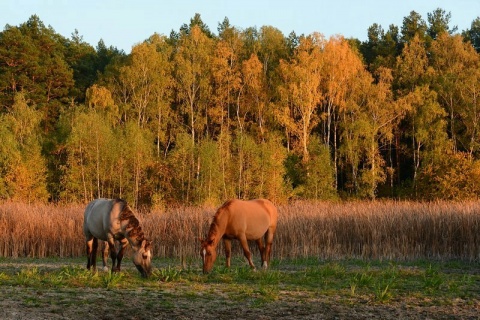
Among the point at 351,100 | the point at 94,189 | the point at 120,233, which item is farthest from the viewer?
the point at 351,100

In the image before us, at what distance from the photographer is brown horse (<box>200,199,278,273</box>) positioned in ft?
49.3

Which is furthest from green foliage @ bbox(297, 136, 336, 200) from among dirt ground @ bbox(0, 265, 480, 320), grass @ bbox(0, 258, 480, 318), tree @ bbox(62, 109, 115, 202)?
dirt ground @ bbox(0, 265, 480, 320)

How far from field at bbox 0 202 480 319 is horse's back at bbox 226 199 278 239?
1185 mm

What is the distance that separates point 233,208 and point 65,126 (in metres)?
40.4

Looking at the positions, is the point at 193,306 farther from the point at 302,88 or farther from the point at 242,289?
the point at 302,88

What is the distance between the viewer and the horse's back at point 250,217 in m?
15.5

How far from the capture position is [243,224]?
1552cm

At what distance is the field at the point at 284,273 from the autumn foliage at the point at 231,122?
26.5 m

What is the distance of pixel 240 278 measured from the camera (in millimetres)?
13016

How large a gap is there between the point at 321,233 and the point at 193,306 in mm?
12189

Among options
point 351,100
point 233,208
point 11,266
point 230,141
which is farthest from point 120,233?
point 351,100

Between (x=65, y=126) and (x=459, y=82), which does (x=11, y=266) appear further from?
(x=459, y=82)

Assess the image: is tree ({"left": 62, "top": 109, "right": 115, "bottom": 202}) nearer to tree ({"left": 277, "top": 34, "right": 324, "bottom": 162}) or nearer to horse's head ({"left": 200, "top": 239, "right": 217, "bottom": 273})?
tree ({"left": 277, "top": 34, "right": 324, "bottom": 162})

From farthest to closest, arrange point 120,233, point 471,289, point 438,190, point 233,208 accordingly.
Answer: point 438,190, point 233,208, point 120,233, point 471,289
